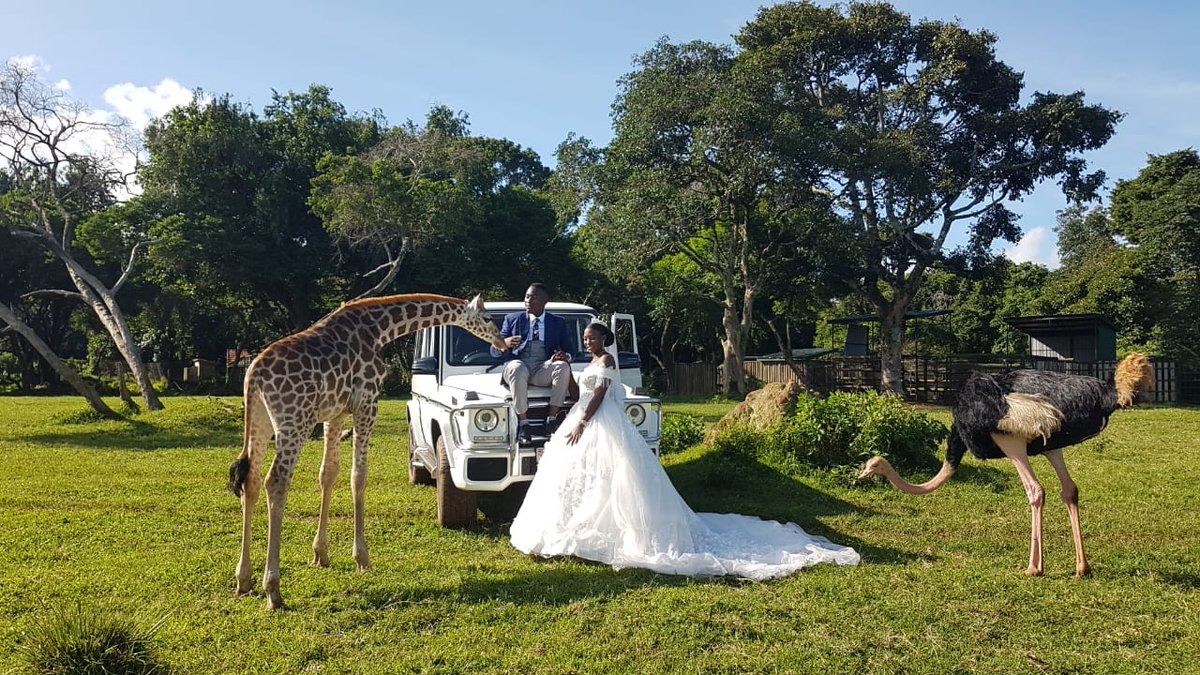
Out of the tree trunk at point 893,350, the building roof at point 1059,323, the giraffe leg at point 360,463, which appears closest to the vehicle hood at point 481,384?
the giraffe leg at point 360,463

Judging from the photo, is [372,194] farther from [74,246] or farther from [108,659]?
[108,659]

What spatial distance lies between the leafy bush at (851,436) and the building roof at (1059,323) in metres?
19.5

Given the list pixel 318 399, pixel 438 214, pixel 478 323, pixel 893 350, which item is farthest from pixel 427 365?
pixel 893 350

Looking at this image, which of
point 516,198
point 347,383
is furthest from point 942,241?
point 347,383

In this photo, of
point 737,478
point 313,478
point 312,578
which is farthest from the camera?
point 313,478

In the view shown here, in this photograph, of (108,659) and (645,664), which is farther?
(645,664)

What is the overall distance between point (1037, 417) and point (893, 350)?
22166mm

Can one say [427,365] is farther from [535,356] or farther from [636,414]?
[636,414]

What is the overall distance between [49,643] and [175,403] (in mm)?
17058

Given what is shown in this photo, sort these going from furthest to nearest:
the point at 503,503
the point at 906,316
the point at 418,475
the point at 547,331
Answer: the point at 906,316 < the point at 418,475 < the point at 503,503 < the point at 547,331

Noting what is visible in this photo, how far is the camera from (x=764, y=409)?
11.9 metres

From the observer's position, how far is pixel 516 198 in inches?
1299

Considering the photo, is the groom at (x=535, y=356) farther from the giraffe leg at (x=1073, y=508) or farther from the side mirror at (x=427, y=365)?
the giraffe leg at (x=1073, y=508)

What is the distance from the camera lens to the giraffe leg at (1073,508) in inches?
246
